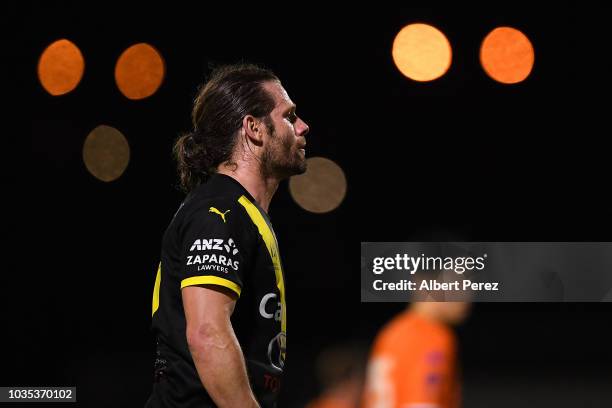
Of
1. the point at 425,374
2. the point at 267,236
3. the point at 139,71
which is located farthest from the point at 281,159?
the point at 139,71

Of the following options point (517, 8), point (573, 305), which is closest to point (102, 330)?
point (573, 305)

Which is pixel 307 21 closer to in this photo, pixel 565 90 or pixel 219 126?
pixel 565 90

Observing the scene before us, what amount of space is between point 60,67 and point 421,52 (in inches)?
89.9

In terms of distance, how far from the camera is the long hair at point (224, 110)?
58.5 inches

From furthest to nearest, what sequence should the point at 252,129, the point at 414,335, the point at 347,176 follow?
the point at 347,176 < the point at 414,335 < the point at 252,129

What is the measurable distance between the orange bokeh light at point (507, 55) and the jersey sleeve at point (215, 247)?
4187mm

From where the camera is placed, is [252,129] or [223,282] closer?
[223,282]

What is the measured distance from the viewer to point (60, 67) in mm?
4977

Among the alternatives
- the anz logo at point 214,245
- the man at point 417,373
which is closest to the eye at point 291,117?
the anz logo at point 214,245

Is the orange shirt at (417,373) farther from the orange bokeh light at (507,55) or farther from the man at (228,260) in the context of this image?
the man at (228,260)

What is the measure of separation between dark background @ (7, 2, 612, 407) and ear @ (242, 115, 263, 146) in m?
3.60

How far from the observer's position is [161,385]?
133 centimetres

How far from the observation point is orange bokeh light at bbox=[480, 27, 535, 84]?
5184 millimetres

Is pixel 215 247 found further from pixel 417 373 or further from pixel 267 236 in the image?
pixel 417 373
